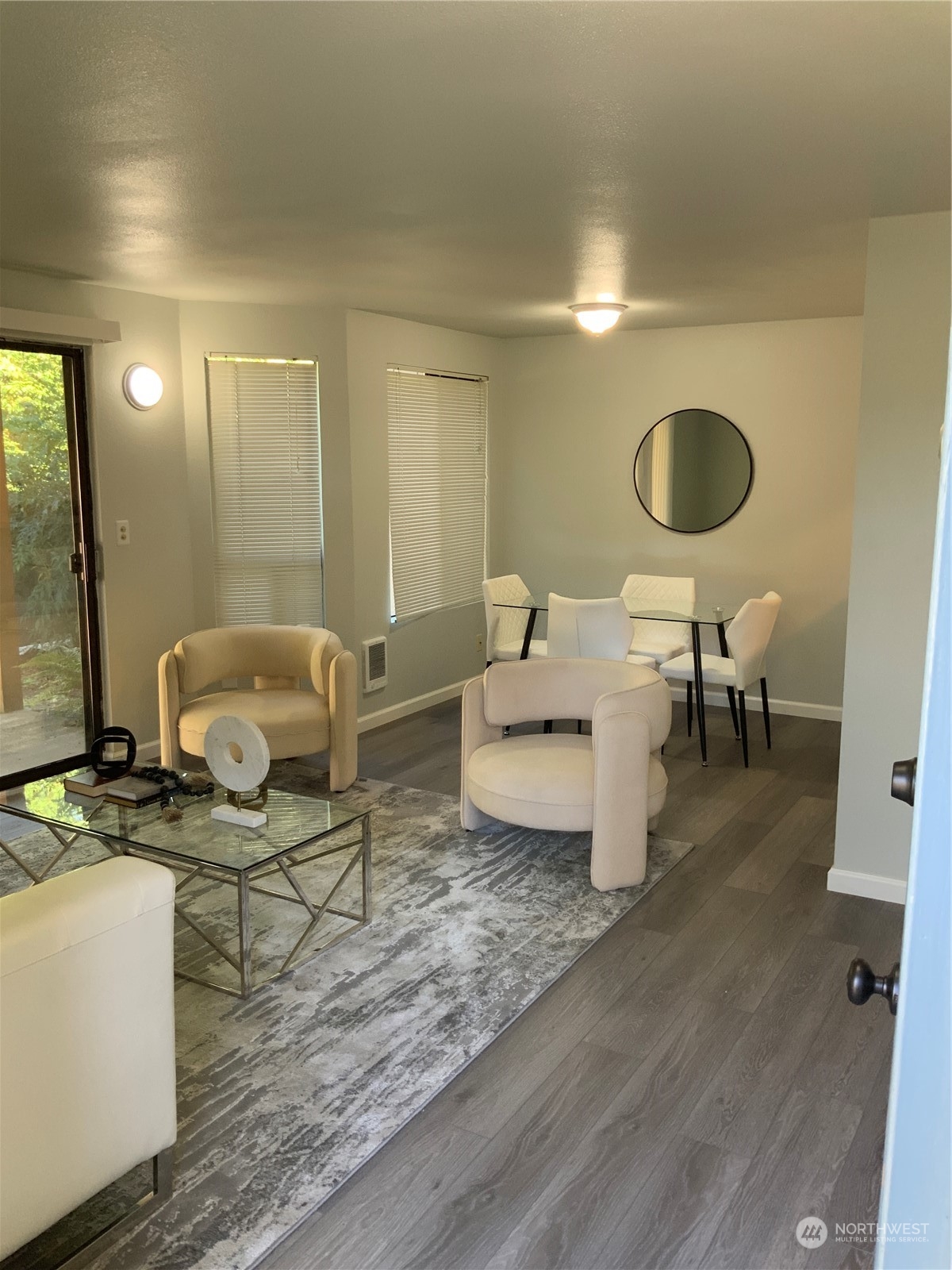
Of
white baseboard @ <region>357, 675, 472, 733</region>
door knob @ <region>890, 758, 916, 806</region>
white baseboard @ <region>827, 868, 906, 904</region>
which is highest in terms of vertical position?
door knob @ <region>890, 758, 916, 806</region>

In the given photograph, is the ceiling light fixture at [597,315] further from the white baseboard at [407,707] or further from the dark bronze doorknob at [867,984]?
the dark bronze doorknob at [867,984]

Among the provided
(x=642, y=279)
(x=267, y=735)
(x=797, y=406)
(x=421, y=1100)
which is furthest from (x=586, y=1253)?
(x=797, y=406)

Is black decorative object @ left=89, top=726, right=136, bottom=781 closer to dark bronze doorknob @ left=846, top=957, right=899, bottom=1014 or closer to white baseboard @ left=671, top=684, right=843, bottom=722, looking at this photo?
dark bronze doorknob @ left=846, top=957, right=899, bottom=1014

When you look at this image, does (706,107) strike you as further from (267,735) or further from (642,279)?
(267,735)

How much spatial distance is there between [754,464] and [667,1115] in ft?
15.3

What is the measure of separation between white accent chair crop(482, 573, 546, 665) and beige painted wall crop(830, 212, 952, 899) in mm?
2652

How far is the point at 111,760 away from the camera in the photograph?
3.86m

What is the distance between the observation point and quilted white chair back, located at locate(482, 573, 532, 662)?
6.21 metres

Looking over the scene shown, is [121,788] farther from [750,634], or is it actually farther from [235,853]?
[750,634]

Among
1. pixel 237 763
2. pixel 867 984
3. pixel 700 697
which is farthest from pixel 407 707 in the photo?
pixel 867 984

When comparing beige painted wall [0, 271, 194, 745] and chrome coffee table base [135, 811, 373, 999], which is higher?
beige painted wall [0, 271, 194, 745]

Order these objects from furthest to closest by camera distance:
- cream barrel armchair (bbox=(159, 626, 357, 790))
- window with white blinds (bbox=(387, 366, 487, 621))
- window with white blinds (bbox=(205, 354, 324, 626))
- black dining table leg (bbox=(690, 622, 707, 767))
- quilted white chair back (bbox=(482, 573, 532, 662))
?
window with white blinds (bbox=(387, 366, 487, 621))
quilted white chair back (bbox=(482, 573, 532, 662))
window with white blinds (bbox=(205, 354, 324, 626))
black dining table leg (bbox=(690, 622, 707, 767))
cream barrel armchair (bbox=(159, 626, 357, 790))

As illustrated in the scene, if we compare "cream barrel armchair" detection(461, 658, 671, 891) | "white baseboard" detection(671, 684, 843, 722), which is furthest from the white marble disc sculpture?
"white baseboard" detection(671, 684, 843, 722)

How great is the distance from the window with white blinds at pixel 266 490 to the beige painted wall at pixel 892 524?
316cm
